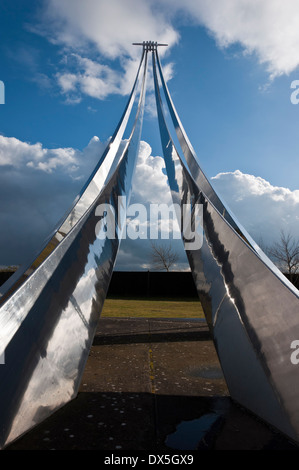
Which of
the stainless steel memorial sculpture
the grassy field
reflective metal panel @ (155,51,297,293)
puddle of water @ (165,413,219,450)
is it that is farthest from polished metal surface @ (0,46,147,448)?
the grassy field

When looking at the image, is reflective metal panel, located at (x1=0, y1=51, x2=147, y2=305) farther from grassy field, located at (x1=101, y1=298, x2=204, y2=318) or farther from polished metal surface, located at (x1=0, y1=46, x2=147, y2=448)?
grassy field, located at (x1=101, y1=298, x2=204, y2=318)

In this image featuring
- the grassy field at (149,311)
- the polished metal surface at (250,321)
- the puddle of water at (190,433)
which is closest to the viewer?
the puddle of water at (190,433)

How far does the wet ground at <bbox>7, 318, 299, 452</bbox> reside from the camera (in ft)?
7.73

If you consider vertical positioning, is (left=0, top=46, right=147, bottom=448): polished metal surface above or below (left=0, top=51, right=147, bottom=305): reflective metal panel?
below

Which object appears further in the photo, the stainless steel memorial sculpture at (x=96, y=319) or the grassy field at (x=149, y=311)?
the grassy field at (x=149, y=311)

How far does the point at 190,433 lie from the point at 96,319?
4.98 ft

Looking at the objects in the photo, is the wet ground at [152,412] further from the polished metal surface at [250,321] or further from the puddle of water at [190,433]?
the polished metal surface at [250,321]

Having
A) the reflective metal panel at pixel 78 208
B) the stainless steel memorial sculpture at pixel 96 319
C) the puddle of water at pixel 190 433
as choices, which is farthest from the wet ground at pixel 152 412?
the reflective metal panel at pixel 78 208

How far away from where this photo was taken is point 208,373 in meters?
4.07

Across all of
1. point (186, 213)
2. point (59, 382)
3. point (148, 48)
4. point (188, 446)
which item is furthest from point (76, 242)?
point (148, 48)

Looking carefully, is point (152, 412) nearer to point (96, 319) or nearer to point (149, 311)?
point (96, 319)

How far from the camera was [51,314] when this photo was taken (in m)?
2.95

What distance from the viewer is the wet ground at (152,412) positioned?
7.73ft

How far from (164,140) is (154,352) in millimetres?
5366
